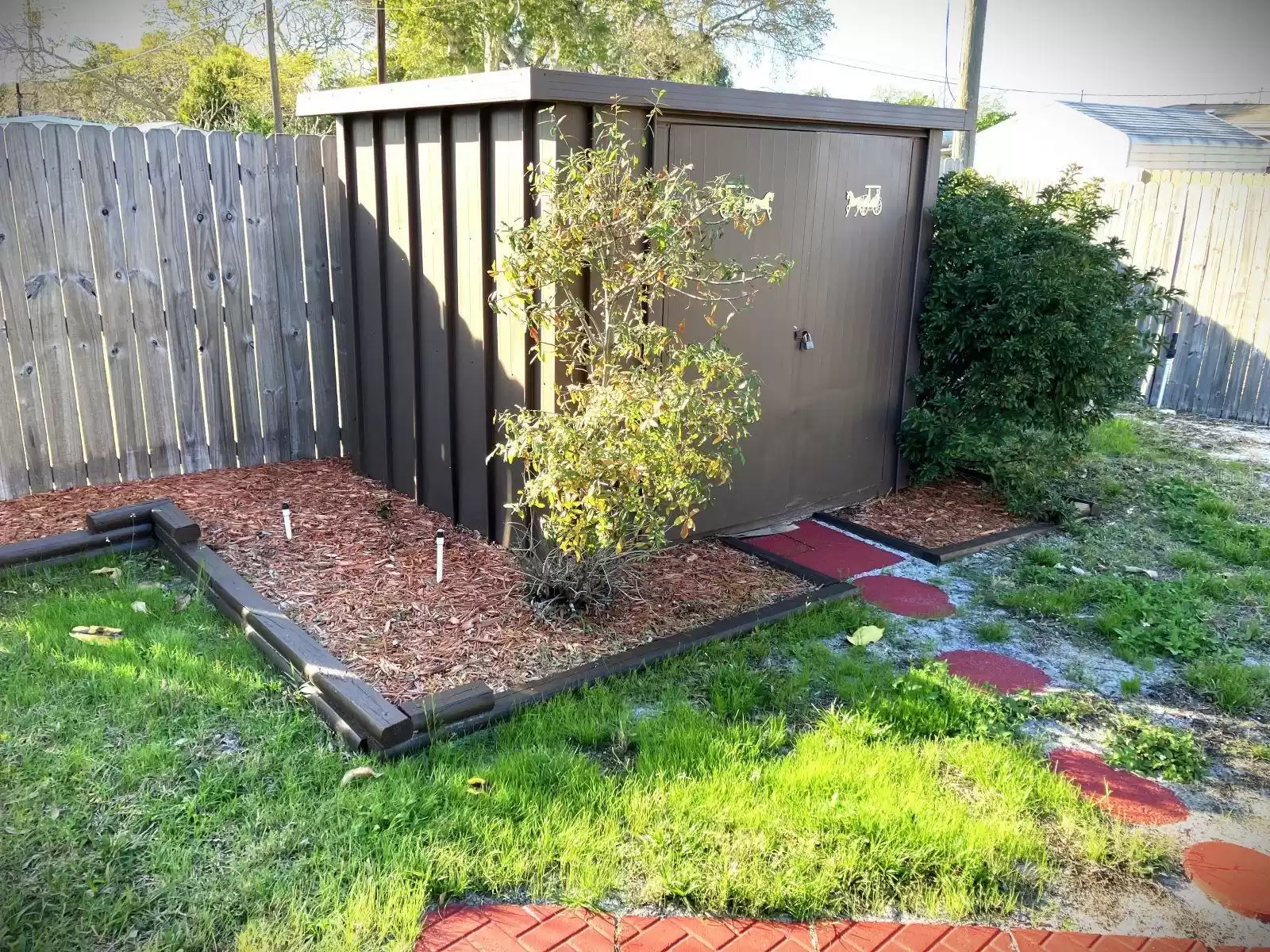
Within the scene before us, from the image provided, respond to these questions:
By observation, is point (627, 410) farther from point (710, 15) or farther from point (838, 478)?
point (710, 15)

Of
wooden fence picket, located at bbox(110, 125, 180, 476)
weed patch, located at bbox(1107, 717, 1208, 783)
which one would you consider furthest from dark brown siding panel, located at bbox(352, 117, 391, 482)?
weed patch, located at bbox(1107, 717, 1208, 783)

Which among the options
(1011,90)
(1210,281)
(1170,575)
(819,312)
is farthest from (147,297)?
(1011,90)

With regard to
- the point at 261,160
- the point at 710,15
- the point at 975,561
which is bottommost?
the point at 975,561

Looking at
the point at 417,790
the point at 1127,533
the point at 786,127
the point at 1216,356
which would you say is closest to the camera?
the point at 417,790

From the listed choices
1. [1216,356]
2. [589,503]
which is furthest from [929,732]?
[1216,356]

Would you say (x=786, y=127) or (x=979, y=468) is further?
(x=979, y=468)

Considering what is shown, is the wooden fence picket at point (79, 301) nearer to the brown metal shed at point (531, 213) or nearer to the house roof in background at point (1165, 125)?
the brown metal shed at point (531, 213)

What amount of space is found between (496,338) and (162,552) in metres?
2.05

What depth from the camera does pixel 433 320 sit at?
17.6ft

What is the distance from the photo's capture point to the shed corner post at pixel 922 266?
6.20m

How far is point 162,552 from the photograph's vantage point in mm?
4961

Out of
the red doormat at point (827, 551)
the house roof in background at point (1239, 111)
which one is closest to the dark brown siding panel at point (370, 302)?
the red doormat at point (827, 551)

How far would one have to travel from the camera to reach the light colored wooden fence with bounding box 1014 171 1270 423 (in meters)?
9.11

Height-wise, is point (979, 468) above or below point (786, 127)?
below
